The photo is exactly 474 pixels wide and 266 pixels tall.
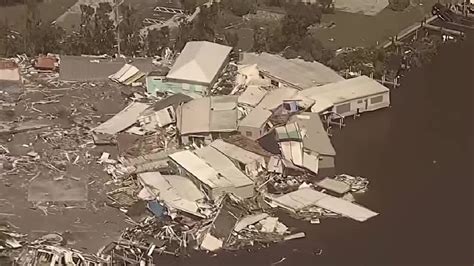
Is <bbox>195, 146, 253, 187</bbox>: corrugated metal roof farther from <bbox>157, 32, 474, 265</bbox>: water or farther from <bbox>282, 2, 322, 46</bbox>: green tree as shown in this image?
<bbox>282, 2, 322, 46</bbox>: green tree

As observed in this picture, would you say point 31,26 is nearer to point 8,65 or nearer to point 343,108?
point 8,65

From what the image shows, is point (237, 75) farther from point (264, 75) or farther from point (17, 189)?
point (17, 189)

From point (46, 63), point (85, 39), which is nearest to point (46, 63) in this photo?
point (46, 63)

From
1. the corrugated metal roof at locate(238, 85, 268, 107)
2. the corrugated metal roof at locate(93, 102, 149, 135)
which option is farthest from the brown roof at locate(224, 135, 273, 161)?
the corrugated metal roof at locate(93, 102, 149, 135)

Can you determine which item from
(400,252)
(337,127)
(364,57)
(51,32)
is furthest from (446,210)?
(51,32)

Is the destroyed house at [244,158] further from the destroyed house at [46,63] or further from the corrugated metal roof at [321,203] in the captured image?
the destroyed house at [46,63]
